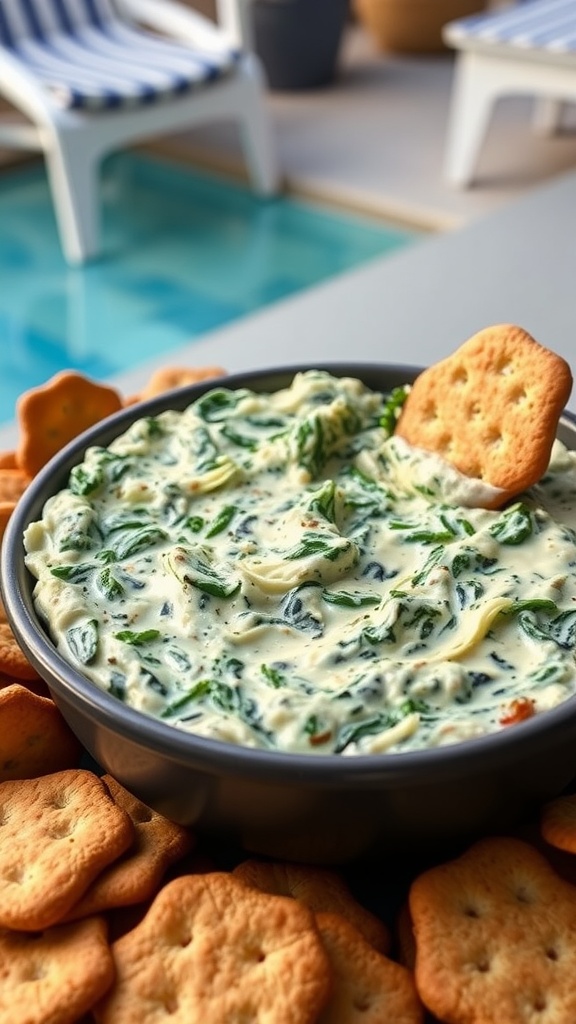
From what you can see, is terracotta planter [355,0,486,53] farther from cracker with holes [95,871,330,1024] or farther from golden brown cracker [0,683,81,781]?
cracker with holes [95,871,330,1024]

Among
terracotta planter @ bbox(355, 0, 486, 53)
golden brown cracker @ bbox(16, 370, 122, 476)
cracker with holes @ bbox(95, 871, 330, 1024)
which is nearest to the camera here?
cracker with holes @ bbox(95, 871, 330, 1024)

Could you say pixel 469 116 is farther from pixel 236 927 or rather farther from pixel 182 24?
pixel 236 927

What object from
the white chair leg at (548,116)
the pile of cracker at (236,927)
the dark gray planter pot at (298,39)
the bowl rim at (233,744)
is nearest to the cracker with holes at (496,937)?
the pile of cracker at (236,927)

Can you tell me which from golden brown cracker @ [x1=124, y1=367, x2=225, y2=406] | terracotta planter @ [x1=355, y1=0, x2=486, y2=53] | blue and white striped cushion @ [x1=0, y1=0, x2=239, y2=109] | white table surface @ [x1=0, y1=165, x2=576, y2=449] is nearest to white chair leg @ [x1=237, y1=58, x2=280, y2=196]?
blue and white striped cushion @ [x1=0, y1=0, x2=239, y2=109]

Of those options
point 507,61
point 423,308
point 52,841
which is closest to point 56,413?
point 52,841

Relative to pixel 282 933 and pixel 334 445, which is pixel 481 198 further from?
→ pixel 282 933

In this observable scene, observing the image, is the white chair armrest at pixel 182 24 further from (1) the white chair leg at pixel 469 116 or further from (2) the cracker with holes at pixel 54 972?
(2) the cracker with holes at pixel 54 972
